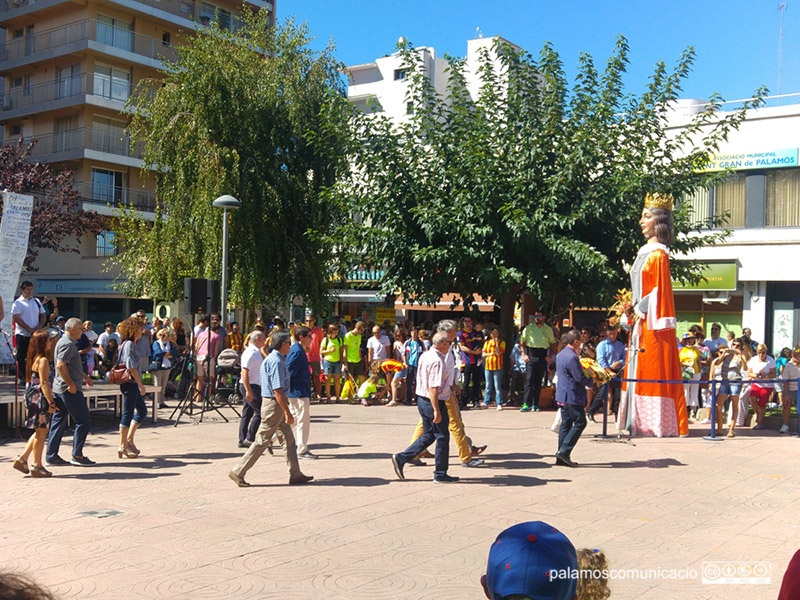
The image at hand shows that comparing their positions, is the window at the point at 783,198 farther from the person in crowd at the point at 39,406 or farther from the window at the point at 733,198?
the person in crowd at the point at 39,406

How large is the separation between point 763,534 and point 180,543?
16.5ft

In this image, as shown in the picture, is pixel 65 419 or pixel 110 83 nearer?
pixel 65 419

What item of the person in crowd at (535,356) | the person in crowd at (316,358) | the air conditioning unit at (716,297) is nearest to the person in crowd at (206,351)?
the person in crowd at (316,358)

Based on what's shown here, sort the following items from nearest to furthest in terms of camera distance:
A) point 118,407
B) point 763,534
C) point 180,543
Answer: point 180,543, point 763,534, point 118,407

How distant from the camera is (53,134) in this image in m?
41.2

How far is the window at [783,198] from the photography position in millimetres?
24188

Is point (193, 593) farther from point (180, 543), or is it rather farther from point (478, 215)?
point (478, 215)

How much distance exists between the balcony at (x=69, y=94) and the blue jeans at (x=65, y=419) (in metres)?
32.7

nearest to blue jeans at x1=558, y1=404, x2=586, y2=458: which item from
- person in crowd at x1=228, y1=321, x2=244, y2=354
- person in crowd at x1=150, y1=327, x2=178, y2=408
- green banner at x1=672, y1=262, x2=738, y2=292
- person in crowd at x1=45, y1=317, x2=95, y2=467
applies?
person in crowd at x1=45, y1=317, x2=95, y2=467

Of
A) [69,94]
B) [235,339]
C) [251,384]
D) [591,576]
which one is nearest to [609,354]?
[251,384]

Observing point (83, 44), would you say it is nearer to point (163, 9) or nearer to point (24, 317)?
point (163, 9)

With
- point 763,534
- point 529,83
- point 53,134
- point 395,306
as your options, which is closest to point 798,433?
point 763,534

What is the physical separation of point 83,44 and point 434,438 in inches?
1463

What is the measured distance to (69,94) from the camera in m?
41.0
